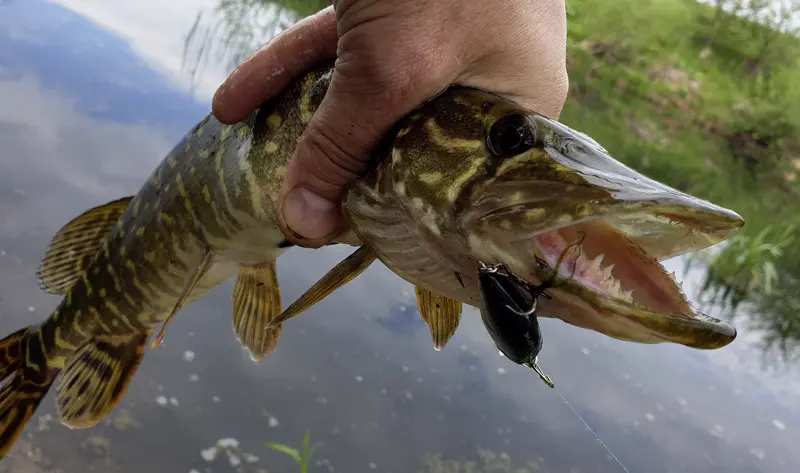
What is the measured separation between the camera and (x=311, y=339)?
2.93 m

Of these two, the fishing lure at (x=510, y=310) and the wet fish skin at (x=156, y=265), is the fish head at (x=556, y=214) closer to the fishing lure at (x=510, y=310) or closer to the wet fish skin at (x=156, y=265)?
the fishing lure at (x=510, y=310)

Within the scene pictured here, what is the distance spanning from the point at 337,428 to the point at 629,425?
160 cm

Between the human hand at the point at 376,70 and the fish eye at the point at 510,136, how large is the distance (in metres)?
0.13

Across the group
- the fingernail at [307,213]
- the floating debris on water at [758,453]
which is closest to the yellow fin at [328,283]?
the fingernail at [307,213]

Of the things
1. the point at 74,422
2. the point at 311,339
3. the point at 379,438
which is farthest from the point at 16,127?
the point at 379,438

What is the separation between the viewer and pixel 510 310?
75cm

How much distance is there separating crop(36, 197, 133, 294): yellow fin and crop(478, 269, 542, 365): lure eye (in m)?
1.37

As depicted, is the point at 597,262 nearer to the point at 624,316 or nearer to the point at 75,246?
the point at 624,316

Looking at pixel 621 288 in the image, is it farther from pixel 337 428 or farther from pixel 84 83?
pixel 84 83

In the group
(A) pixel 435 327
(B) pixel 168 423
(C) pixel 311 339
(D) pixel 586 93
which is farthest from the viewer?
(D) pixel 586 93

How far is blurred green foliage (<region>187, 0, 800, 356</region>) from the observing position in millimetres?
7414

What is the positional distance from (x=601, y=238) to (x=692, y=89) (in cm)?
1147

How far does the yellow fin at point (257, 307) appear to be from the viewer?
5.01 feet

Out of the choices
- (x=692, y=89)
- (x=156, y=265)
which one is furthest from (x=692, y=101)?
(x=156, y=265)
